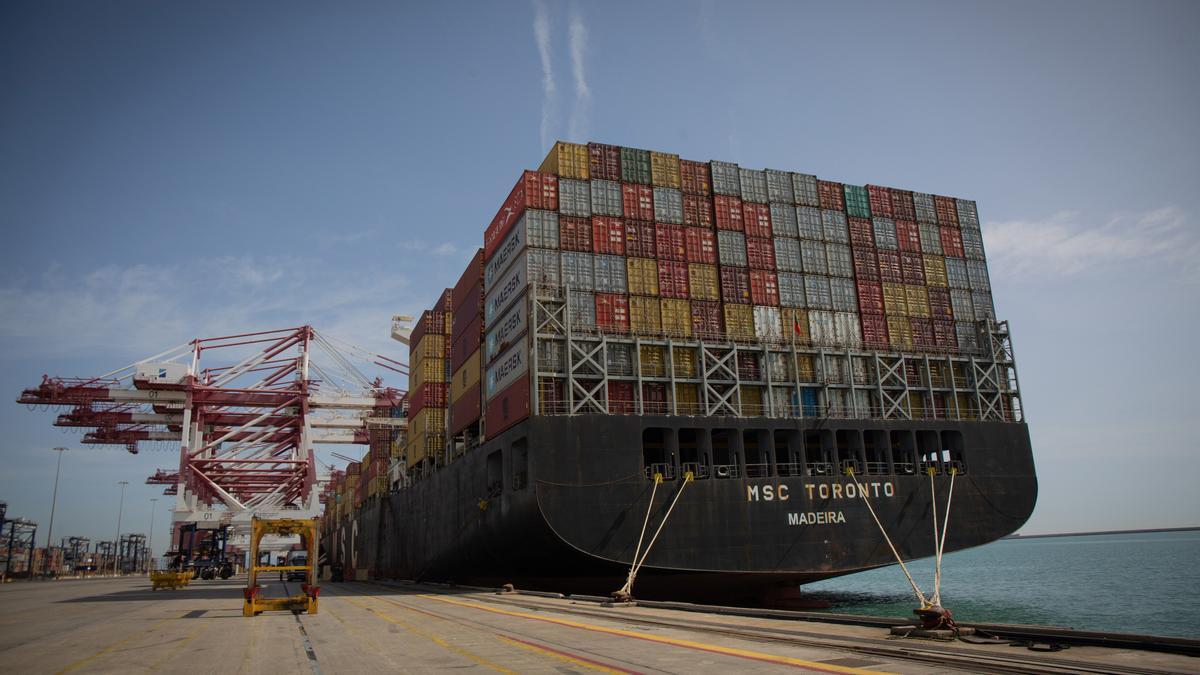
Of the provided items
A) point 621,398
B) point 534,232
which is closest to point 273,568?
point 621,398

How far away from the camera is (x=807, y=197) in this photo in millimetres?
33625

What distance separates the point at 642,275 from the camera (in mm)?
29188

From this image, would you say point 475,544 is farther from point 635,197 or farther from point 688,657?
point 688,657

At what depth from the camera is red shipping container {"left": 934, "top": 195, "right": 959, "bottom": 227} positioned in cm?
3591

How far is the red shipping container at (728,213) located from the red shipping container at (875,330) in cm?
685

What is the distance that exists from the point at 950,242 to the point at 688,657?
31.3m

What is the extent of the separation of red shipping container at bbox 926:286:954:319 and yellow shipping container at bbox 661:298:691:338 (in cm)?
1268

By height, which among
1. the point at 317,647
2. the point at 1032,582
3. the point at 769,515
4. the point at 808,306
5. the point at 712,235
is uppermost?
the point at 712,235

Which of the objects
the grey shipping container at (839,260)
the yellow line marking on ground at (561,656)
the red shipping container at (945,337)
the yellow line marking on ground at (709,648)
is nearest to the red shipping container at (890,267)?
the grey shipping container at (839,260)

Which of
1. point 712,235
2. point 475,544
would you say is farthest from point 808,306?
point 475,544

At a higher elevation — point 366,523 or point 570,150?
point 570,150

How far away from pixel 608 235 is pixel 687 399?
7436mm

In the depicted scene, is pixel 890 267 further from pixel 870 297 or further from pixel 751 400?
Result: pixel 751 400

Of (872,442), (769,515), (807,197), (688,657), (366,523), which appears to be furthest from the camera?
(366,523)
